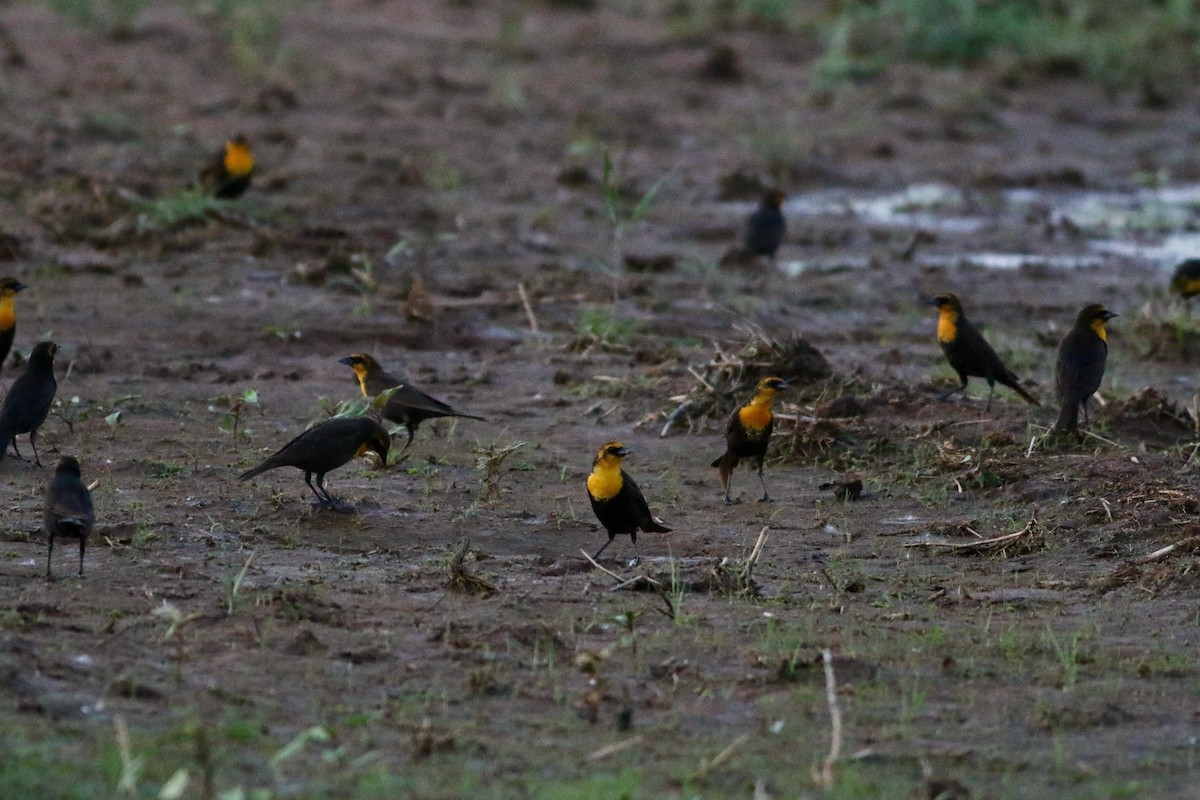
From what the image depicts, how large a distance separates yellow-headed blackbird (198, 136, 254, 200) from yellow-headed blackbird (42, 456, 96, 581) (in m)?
8.89

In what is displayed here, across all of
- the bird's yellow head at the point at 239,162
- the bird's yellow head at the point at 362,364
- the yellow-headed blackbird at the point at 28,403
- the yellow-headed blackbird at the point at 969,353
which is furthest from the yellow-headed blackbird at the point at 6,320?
the bird's yellow head at the point at 239,162

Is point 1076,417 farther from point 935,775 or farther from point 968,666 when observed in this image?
point 935,775

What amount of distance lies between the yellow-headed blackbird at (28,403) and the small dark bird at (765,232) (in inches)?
285

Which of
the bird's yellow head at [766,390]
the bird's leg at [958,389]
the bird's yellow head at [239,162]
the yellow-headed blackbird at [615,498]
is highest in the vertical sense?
the bird's yellow head at [239,162]

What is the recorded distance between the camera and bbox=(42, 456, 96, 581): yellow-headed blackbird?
7.24 metres

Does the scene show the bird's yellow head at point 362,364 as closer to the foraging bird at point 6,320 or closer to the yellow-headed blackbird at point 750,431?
the foraging bird at point 6,320

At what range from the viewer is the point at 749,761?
600 cm

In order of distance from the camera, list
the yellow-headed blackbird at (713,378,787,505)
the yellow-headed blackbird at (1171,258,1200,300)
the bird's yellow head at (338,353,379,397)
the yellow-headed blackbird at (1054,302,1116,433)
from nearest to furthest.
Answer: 1. the yellow-headed blackbird at (713,378,787,505)
2. the yellow-headed blackbird at (1054,302,1116,433)
3. the bird's yellow head at (338,353,379,397)
4. the yellow-headed blackbird at (1171,258,1200,300)

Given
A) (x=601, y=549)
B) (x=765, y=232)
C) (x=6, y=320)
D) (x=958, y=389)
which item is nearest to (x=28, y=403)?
(x=6, y=320)

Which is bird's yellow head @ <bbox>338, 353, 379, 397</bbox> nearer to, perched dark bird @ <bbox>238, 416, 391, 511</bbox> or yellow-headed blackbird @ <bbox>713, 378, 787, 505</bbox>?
perched dark bird @ <bbox>238, 416, 391, 511</bbox>

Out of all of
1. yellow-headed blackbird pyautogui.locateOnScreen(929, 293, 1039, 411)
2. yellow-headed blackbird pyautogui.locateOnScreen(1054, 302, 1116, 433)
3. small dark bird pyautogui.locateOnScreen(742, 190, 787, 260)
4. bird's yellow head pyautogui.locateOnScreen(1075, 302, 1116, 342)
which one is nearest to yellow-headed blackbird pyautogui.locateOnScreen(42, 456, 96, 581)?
yellow-headed blackbird pyautogui.locateOnScreen(1054, 302, 1116, 433)

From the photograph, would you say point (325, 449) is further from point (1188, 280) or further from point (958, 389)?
point (1188, 280)

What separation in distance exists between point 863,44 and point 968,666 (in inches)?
791

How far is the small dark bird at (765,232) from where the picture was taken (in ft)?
50.4
